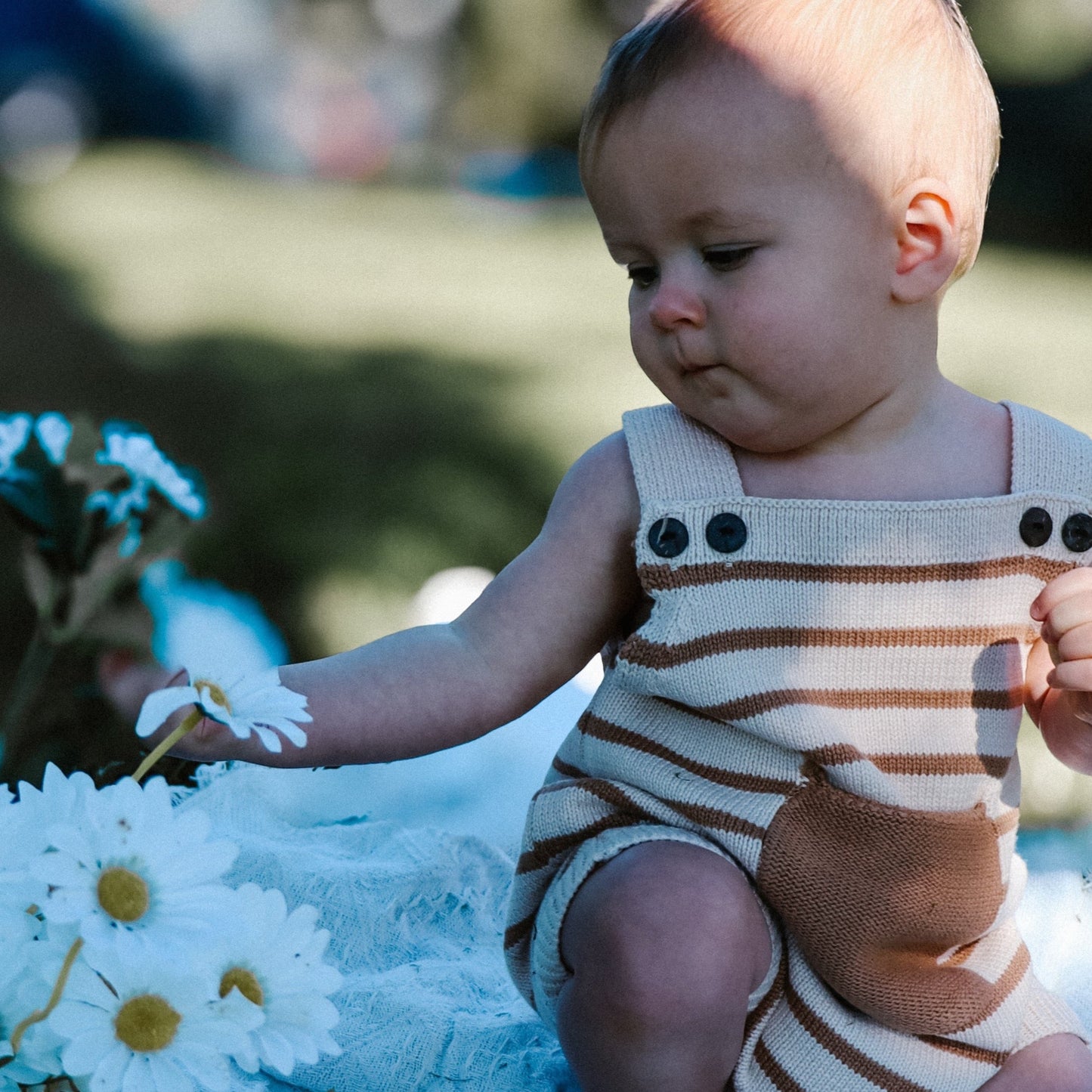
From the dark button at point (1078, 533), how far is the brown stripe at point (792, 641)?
3.8 inches

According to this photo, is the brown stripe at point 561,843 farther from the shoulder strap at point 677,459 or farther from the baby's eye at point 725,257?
the baby's eye at point 725,257

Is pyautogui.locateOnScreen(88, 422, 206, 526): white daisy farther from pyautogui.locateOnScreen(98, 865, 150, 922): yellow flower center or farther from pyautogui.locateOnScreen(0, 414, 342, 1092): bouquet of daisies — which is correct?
pyautogui.locateOnScreen(98, 865, 150, 922): yellow flower center

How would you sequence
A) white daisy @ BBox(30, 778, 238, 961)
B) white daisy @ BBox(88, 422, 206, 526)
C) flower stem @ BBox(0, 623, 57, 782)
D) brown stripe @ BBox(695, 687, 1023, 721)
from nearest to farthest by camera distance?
white daisy @ BBox(30, 778, 238, 961) → flower stem @ BBox(0, 623, 57, 782) → brown stripe @ BBox(695, 687, 1023, 721) → white daisy @ BBox(88, 422, 206, 526)

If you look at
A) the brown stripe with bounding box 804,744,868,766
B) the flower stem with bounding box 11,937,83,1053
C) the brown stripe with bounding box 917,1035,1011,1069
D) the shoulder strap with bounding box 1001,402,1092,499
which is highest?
the flower stem with bounding box 11,937,83,1053

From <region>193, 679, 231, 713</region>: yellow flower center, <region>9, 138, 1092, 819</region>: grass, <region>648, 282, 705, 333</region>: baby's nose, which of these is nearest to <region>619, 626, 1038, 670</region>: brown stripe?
<region>648, 282, 705, 333</region>: baby's nose

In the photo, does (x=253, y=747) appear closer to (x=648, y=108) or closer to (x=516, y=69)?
(x=648, y=108)

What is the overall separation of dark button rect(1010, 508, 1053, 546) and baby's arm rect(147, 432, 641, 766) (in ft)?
0.99

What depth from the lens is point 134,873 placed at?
1.92ft

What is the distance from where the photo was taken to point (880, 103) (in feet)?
3.58

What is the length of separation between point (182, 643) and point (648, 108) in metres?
0.97

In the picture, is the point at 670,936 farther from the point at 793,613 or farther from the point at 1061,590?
the point at 1061,590

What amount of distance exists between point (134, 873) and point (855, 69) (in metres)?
0.81

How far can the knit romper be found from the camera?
1070mm

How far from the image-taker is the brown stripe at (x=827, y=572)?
1.09 metres
